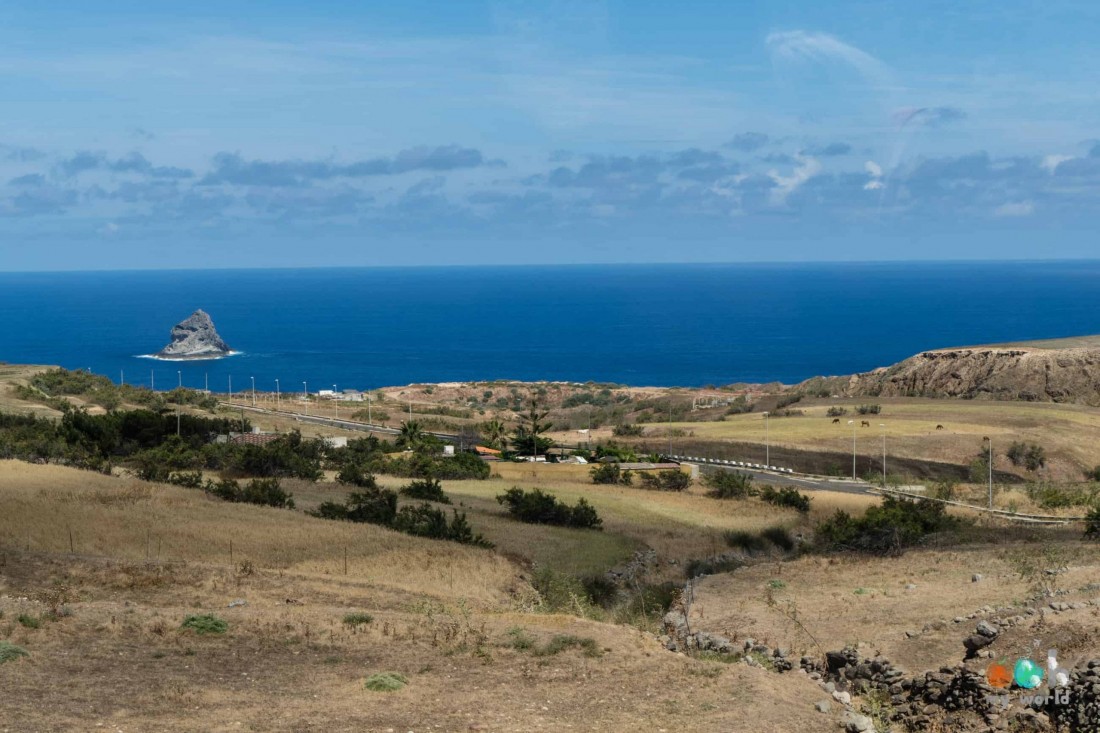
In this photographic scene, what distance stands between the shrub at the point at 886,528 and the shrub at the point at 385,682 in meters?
19.5

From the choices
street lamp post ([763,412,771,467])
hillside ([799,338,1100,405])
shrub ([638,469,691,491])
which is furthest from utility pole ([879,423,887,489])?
hillside ([799,338,1100,405])

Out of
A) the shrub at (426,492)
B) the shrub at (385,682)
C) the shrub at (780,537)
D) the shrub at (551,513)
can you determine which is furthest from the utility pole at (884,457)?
the shrub at (385,682)

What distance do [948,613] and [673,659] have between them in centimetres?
723

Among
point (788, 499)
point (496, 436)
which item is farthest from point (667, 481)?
point (496, 436)

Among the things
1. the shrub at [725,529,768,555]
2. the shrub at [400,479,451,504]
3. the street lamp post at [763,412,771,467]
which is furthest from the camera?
the street lamp post at [763,412,771,467]

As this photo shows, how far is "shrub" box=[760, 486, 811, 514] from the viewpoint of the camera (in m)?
49.6

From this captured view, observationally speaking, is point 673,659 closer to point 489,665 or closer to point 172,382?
point 489,665

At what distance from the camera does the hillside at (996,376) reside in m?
103

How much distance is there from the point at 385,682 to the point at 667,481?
40395mm

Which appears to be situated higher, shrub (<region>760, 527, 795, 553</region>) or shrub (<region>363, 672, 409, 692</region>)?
shrub (<region>363, 672, 409, 692</region>)

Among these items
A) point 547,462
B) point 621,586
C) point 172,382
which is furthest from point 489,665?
point 172,382

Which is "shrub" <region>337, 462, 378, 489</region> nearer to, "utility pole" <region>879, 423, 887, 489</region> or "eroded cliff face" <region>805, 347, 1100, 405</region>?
Answer: "utility pole" <region>879, 423, 887, 489</region>

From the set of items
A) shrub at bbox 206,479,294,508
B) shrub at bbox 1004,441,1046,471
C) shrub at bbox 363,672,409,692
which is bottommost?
shrub at bbox 1004,441,1046,471

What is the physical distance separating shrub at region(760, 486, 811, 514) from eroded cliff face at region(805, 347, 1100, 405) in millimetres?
56827
